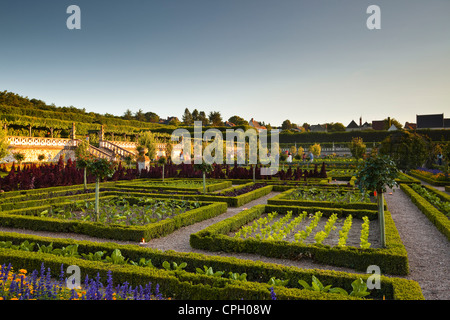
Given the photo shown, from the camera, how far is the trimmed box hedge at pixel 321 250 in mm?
4957

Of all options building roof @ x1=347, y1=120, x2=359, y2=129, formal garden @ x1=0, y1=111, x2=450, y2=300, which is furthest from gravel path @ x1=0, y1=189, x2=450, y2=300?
building roof @ x1=347, y1=120, x2=359, y2=129

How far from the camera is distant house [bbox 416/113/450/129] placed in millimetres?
62656

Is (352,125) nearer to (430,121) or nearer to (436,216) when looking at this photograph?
(430,121)

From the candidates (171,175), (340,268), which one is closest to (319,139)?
(171,175)

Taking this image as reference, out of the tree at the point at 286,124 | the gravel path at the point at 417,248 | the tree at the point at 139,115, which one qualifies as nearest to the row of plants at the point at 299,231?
the gravel path at the point at 417,248

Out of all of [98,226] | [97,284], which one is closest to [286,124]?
[98,226]

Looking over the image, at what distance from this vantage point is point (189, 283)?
383 cm

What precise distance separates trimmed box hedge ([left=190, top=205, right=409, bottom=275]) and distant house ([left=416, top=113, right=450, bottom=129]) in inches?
2690

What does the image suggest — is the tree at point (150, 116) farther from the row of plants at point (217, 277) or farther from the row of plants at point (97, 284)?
the row of plants at point (217, 277)

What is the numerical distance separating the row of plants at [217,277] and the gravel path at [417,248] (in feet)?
3.11

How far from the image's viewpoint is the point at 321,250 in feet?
17.6

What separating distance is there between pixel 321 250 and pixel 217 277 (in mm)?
2283

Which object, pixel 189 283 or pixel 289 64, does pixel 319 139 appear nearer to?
pixel 289 64
